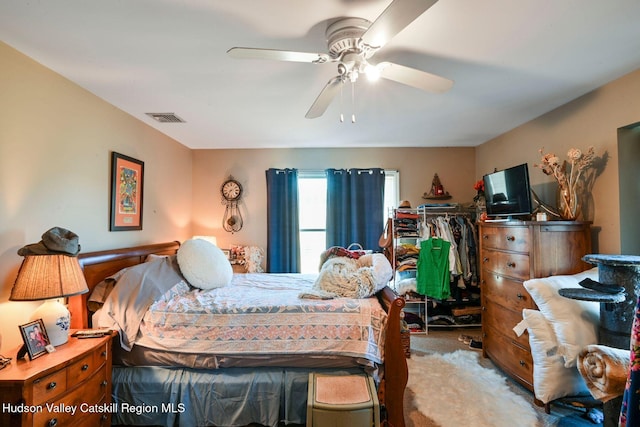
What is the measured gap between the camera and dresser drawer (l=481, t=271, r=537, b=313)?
2.35 meters

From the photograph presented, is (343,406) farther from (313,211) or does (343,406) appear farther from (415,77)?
(313,211)

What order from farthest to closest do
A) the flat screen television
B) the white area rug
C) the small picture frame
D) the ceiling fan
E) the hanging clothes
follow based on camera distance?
the hanging clothes → the flat screen television → the white area rug → the small picture frame → the ceiling fan

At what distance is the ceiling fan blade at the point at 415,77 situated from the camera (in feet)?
5.14

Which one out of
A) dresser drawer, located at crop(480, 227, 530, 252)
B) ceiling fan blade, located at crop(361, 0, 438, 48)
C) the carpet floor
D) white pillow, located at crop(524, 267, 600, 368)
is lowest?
the carpet floor

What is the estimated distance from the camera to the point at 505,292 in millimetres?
2574

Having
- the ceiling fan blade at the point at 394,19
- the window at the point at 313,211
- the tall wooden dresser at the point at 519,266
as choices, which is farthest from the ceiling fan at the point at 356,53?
the window at the point at 313,211

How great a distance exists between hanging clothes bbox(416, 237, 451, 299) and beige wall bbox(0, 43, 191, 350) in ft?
10.3

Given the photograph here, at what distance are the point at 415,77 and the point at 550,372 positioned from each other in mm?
2153

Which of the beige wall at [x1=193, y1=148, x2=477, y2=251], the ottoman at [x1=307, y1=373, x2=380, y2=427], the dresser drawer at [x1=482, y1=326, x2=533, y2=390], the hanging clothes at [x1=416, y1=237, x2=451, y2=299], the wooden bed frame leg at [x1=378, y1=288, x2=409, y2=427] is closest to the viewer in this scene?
the ottoman at [x1=307, y1=373, x2=380, y2=427]

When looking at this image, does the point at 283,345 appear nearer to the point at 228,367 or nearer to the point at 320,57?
the point at 228,367

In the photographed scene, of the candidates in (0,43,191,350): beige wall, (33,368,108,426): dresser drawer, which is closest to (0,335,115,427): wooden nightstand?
(33,368,108,426): dresser drawer

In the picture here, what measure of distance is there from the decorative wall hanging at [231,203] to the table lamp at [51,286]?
2.40 metres

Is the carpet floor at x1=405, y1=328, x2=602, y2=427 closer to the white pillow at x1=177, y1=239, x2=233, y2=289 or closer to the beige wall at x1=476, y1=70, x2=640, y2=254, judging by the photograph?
the beige wall at x1=476, y1=70, x2=640, y2=254

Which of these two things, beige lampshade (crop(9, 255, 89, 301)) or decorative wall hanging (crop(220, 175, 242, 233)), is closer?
beige lampshade (crop(9, 255, 89, 301))
